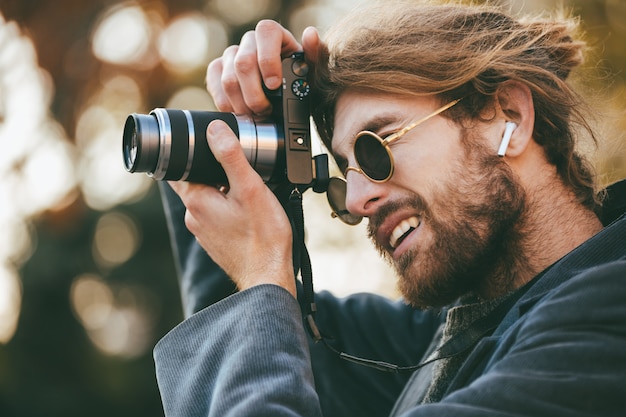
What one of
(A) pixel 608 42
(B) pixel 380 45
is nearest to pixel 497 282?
(B) pixel 380 45

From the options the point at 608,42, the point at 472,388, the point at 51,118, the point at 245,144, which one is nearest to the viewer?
the point at 472,388

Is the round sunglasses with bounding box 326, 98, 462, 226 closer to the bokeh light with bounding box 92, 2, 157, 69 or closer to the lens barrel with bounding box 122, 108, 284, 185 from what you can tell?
the lens barrel with bounding box 122, 108, 284, 185

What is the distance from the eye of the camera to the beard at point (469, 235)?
2139 millimetres

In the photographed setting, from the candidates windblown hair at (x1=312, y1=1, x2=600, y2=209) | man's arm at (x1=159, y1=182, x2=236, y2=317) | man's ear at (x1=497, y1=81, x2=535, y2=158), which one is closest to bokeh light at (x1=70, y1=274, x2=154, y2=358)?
man's arm at (x1=159, y1=182, x2=236, y2=317)

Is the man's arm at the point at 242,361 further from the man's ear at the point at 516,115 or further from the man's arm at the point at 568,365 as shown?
the man's ear at the point at 516,115

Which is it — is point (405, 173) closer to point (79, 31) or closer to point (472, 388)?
point (472, 388)

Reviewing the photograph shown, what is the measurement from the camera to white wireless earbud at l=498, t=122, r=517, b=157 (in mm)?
2195

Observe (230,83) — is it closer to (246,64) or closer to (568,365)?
(246,64)

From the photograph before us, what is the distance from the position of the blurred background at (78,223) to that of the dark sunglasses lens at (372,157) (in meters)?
3.69

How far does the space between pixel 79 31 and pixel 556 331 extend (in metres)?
6.04

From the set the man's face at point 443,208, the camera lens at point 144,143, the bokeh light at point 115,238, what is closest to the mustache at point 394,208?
the man's face at point 443,208

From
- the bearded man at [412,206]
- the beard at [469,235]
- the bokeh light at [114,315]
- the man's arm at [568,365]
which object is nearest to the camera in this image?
the man's arm at [568,365]

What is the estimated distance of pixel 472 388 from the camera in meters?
1.54

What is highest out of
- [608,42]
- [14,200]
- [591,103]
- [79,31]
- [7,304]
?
[591,103]
